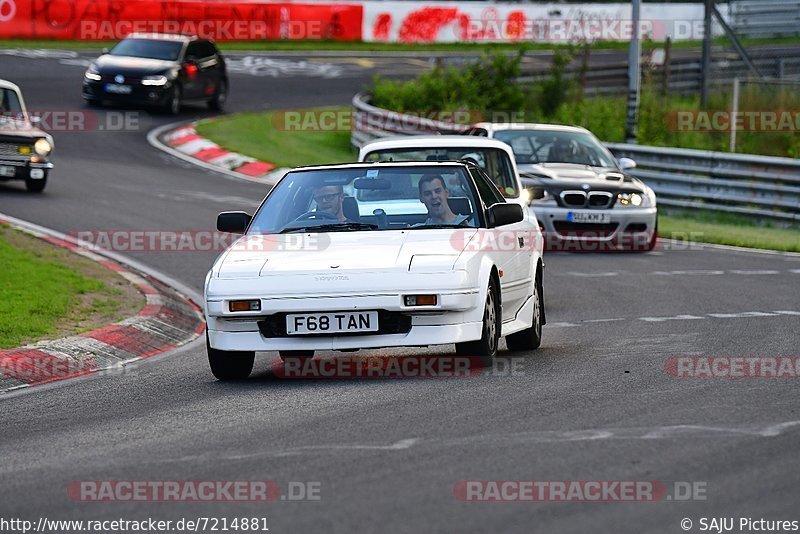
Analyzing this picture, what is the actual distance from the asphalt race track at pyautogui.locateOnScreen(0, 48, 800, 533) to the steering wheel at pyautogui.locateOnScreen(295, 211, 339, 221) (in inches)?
42.4

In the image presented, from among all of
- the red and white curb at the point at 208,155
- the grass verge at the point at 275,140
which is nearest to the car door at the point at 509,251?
the red and white curb at the point at 208,155

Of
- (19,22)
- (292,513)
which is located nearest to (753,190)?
(292,513)

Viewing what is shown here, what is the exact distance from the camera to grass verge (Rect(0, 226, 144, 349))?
1169 centimetres

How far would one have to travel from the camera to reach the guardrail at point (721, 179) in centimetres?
2153

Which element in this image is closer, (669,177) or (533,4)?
(669,177)

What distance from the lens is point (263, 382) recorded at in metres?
9.23

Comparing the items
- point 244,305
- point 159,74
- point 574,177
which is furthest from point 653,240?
point 159,74

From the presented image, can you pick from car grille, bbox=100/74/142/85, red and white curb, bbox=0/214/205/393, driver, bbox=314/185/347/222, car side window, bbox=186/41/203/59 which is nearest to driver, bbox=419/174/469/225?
driver, bbox=314/185/347/222

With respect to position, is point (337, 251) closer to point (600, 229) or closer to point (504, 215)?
point (504, 215)

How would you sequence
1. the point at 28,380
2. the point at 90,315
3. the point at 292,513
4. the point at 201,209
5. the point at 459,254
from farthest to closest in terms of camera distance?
the point at 201,209
the point at 90,315
the point at 28,380
the point at 459,254
the point at 292,513

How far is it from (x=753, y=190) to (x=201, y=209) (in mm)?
8047

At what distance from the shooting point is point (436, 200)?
32.8ft

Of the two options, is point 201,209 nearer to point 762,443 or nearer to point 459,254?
point 459,254

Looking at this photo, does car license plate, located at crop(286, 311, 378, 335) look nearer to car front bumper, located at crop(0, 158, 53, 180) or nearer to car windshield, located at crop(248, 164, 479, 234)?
car windshield, located at crop(248, 164, 479, 234)
